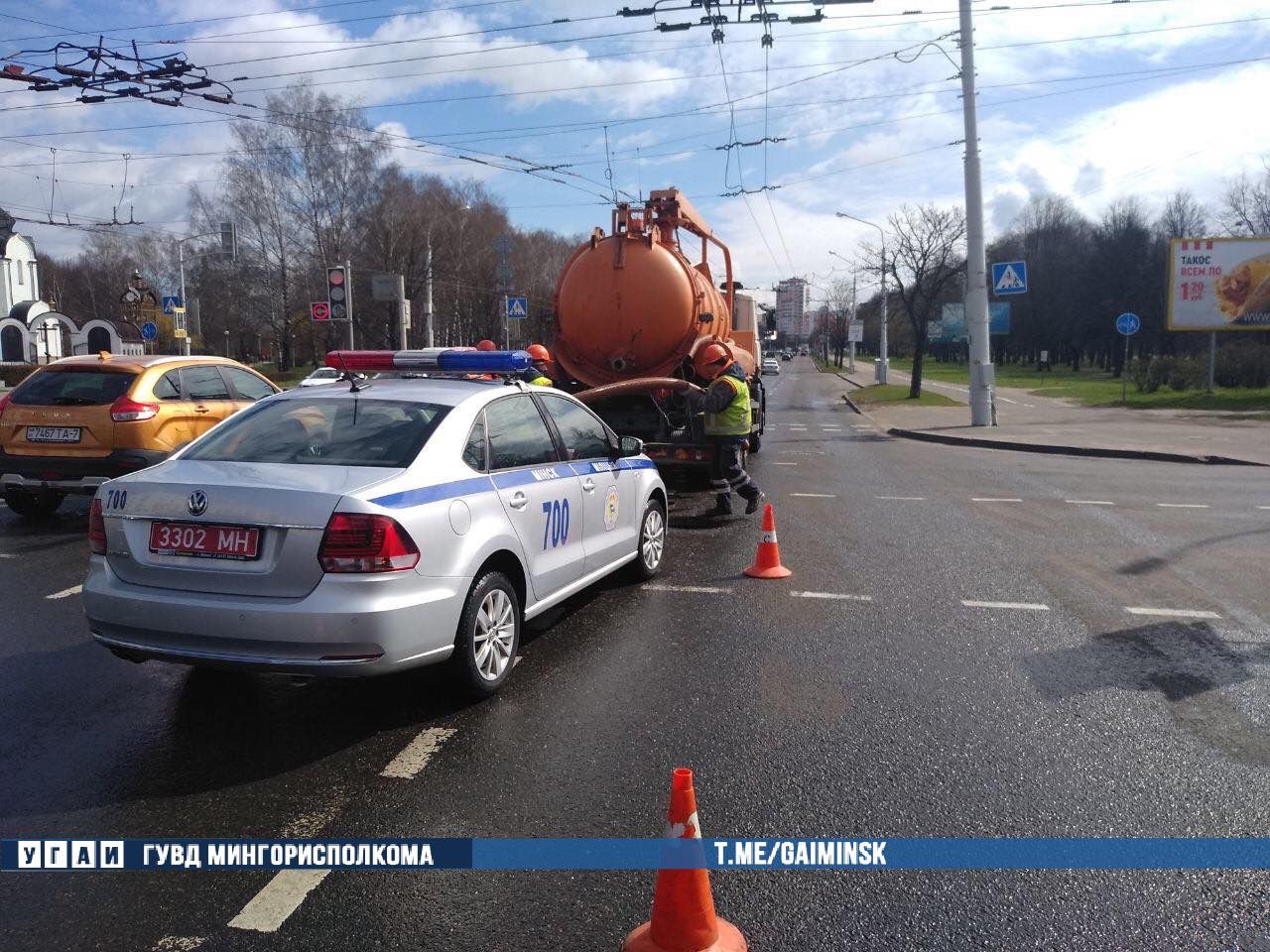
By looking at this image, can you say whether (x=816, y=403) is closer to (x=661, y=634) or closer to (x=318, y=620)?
(x=661, y=634)

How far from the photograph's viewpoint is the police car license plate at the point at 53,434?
9008 millimetres

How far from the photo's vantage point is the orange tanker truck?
1121 cm

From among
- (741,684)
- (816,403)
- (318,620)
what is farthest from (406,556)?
(816,403)

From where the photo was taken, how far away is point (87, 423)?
900cm

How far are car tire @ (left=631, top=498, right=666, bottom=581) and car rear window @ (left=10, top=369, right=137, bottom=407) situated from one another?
219 inches

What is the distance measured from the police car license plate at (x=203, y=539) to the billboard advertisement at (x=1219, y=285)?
33.8 meters

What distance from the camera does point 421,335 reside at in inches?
2277

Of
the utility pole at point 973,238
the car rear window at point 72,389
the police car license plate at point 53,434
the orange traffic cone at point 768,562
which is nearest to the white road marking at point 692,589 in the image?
the orange traffic cone at point 768,562

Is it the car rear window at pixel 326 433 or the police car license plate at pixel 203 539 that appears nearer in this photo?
the police car license plate at pixel 203 539

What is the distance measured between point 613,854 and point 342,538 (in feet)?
5.64

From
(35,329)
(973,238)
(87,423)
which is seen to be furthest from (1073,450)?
(35,329)

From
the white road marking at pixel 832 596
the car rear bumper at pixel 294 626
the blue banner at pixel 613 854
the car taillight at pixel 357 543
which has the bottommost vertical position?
the blue banner at pixel 613 854

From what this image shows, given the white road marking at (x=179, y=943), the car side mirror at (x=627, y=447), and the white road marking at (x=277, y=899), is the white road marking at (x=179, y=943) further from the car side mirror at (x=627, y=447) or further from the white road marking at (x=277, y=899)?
the car side mirror at (x=627, y=447)

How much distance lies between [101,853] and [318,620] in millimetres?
1106
